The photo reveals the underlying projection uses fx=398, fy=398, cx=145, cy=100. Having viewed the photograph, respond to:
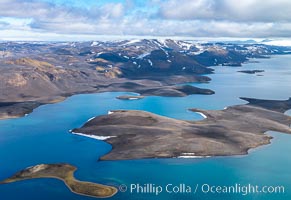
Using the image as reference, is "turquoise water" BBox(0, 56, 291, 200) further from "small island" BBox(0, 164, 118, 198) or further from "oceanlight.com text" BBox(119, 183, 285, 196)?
"small island" BBox(0, 164, 118, 198)

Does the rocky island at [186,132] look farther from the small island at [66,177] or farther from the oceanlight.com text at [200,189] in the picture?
the oceanlight.com text at [200,189]

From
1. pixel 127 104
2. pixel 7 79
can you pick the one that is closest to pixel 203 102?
pixel 127 104

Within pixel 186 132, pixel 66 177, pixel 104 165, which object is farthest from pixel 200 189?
pixel 186 132

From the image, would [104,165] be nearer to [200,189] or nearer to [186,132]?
[200,189]

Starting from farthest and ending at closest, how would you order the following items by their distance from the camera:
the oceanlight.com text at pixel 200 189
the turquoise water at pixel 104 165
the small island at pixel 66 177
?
the oceanlight.com text at pixel 200 189 < the turquoise water at pixel 104 165 < the small island at pixel 66 177

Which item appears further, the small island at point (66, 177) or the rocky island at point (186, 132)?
the rocky island at point (186, 132)

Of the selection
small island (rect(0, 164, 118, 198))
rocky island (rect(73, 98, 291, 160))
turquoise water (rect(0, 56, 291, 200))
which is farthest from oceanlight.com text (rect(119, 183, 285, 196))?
rocky island (rect(73, 98, 291, 160))

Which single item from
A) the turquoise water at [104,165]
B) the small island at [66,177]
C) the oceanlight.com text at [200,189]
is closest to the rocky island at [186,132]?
the turquoise water at [104,165]
